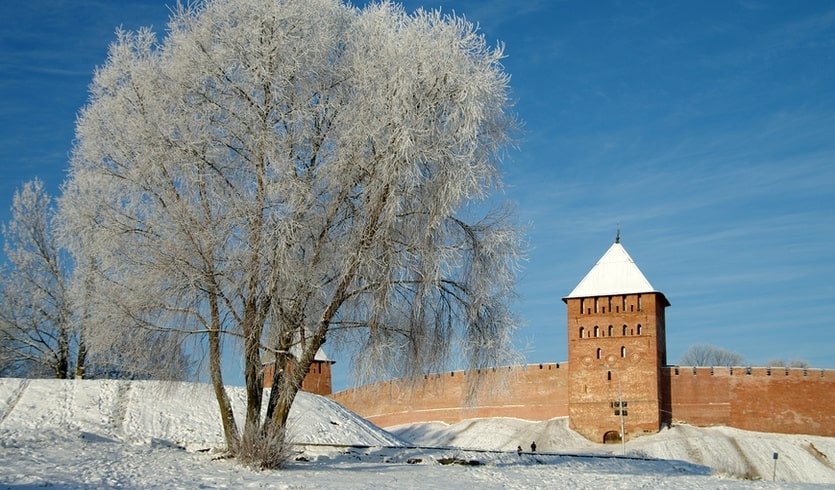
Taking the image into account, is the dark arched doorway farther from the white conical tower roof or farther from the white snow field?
the white snow field

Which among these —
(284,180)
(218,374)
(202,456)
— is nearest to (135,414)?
(202,456)

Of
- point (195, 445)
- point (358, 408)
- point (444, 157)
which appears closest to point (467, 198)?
point (444, 157)

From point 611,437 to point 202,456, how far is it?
88.4ft

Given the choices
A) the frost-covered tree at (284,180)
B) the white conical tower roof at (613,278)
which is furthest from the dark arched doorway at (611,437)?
the frost-covered tree at (284,180)

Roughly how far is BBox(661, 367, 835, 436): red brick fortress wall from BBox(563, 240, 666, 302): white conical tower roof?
386cm

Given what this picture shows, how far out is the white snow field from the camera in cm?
1008

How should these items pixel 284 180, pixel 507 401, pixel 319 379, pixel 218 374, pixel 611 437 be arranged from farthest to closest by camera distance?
pixel 507 401, pixel 319 379, pixel 611 437, pixel 218 374, pixel 284 180

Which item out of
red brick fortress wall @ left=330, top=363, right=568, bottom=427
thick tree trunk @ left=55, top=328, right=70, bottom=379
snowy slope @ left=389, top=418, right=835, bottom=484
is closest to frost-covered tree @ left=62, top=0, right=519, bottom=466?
thick tree trunk @ left=55, top=328, right=70, bottom=379

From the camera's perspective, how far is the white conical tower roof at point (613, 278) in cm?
3869

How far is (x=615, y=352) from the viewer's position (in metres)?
37.9

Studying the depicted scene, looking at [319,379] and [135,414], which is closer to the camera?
[135,414]

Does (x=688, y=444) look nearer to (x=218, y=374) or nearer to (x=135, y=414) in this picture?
(x=135, y=414)

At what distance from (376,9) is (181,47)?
8.59 feet

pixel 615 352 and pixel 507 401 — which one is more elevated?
pixel 615 352
